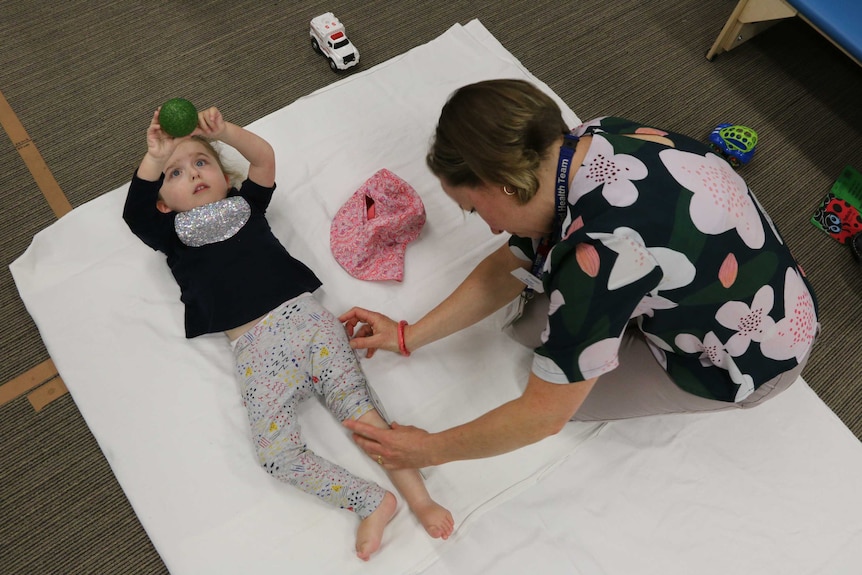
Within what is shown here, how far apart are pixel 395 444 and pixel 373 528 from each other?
8.5 inches

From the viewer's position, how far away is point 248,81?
2.00 metres

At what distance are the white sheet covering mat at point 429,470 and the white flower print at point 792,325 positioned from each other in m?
0.43

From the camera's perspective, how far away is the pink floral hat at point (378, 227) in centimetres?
156

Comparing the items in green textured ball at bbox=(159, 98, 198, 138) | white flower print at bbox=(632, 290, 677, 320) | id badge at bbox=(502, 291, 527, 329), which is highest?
green textured ball at bbox=(159, 98, 198, 138)

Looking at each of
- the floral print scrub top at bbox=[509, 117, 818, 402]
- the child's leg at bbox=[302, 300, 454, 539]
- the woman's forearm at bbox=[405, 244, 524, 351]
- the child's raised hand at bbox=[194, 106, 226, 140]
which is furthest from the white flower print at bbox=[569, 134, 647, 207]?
the child's raised hand at bbox=[194, 106, 226, 140]

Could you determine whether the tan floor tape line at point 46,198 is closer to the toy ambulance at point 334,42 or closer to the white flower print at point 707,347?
the toy ambulance at point 334,42

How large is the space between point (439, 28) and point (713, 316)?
158cm

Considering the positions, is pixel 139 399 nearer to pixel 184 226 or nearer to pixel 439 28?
pixel 184 226

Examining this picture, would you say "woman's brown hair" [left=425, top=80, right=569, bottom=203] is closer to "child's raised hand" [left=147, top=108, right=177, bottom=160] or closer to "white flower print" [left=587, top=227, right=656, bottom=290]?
"white flower print" [left=587, top=227, right=656, bottom=290]

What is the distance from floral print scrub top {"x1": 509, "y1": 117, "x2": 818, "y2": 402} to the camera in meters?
0.87

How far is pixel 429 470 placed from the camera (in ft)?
4.46

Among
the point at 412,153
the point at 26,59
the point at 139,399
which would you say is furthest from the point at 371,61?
the point at 139,399

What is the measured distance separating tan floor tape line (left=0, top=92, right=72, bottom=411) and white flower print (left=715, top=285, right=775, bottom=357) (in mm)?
1477

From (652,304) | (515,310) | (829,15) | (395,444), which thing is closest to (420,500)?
(395,444)
